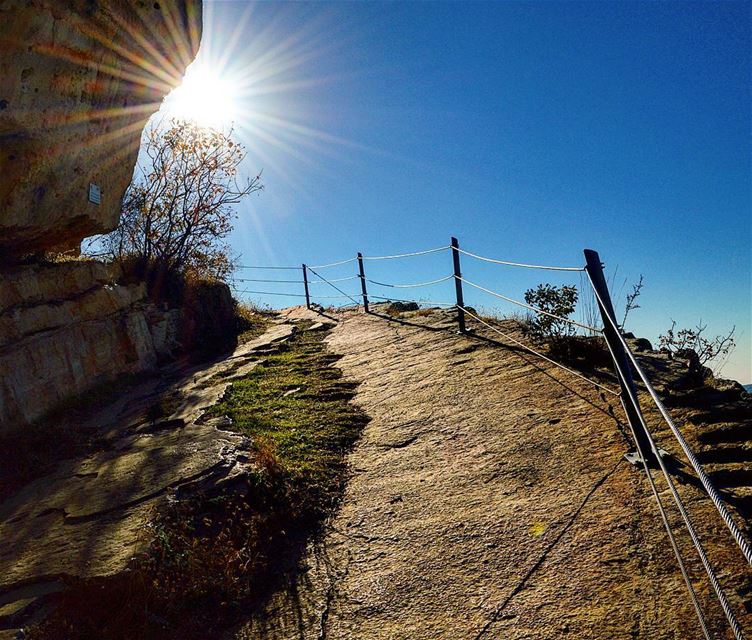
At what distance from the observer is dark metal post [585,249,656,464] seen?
400 centimetres

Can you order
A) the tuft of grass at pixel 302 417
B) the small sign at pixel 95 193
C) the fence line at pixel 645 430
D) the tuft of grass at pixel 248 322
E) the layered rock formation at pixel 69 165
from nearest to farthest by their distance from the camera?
1. the fence line at pixel 645 430
2. the tuft of grass at pixel 302 417
3. the layered rock formation at pixel 69 165
4. the small sign at pixel 95 193
5. the tuft of grass at pixel 248 322

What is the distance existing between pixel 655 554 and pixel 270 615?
2.60m

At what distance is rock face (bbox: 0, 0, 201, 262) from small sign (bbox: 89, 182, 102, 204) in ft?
0.21

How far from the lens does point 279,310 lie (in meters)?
17.7

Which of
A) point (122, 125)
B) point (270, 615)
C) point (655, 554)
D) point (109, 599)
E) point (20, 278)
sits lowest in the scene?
point (270, 615)

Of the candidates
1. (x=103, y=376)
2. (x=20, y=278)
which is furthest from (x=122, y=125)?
(x=103, y=376)

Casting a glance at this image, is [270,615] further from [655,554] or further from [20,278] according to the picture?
[20,278]

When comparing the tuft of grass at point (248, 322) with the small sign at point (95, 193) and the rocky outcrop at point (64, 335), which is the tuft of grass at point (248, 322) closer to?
the rocky outcrop at point (64, 335)

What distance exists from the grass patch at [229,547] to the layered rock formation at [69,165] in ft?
12.2

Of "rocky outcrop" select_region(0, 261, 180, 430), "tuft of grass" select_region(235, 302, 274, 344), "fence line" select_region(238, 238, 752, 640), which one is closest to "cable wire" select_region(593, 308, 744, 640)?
"fence line" select_region(238, 238, 752, 640)

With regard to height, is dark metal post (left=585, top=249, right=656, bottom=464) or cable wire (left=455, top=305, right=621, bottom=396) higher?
dark metal post (left=585, top=249, right=656, bottom=464)

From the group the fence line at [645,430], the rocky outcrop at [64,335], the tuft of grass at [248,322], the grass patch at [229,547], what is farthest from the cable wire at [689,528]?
the tuft of grass at [248,322]

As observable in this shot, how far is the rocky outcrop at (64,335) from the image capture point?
757 cm

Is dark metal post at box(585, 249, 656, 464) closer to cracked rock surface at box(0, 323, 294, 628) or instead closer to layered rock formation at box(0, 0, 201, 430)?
cracked rock surface at box(0, 323, 294, 628)
